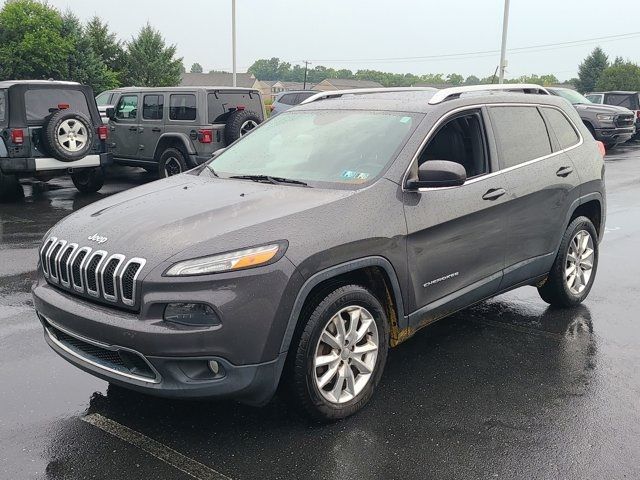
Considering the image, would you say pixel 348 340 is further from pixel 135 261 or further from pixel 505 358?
pixel 505 358

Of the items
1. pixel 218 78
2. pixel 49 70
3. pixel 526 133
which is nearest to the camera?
pixel 526 133

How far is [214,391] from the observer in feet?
10.2

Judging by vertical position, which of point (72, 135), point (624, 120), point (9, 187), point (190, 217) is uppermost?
point (624, 120)

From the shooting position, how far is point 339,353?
351cm

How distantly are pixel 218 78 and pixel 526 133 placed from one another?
9149 cm

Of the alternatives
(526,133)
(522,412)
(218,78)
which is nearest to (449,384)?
(522,412)

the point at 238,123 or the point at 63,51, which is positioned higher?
the point at 63,51

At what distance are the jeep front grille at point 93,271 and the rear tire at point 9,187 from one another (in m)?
7.94

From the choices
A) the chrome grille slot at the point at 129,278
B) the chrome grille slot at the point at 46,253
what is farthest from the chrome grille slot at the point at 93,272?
the chrome grille slot at the point at 46,253

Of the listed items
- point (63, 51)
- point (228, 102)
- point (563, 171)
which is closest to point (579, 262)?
point (563, 171)

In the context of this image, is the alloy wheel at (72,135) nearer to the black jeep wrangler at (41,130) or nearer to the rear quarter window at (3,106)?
the black jeep wrangler at (41,130)

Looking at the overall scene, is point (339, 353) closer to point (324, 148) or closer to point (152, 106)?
point (324, 148)

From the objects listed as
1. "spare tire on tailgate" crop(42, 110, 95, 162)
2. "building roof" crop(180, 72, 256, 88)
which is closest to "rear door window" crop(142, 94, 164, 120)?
"spare tire on tailgate" crop(42, 110, 95, 162)

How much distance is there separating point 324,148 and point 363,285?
104 cm
